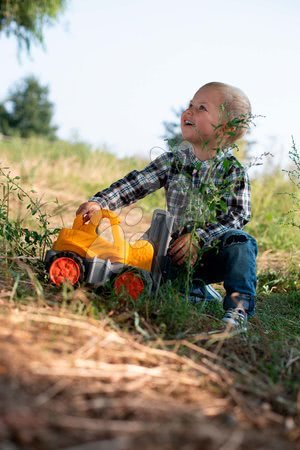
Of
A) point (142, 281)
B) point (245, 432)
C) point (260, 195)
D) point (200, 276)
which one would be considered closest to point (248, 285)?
point (200, 276)

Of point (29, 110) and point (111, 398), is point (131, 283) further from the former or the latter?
point (29, 110)

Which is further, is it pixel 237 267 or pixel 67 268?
pixel 237 267

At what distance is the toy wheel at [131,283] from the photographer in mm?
2195

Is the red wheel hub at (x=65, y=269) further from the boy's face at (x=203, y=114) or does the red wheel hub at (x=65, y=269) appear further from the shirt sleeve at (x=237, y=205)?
the boy's face at (x=203, y=114)

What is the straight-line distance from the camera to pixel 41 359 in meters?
1.35

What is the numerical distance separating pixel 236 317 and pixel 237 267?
248 millimetres

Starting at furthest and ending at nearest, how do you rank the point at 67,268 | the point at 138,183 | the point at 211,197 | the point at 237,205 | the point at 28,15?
the point at 28,15, the point at 138,183, the point at 237,205, the point at 211,197, the point at 67,268

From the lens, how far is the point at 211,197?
2336 millimetres

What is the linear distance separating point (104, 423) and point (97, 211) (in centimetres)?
130

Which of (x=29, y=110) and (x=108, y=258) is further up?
(x=29, y=110)

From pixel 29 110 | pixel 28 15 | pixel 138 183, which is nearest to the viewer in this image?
pixel 138 183

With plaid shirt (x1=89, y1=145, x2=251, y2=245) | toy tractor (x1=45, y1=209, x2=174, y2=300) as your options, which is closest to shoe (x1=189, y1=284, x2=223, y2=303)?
plaid shirt (x1=89, y1=145, x2=251, y2=245)

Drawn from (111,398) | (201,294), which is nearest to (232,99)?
(201,294)

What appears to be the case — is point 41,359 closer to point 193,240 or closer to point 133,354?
point 133,354
